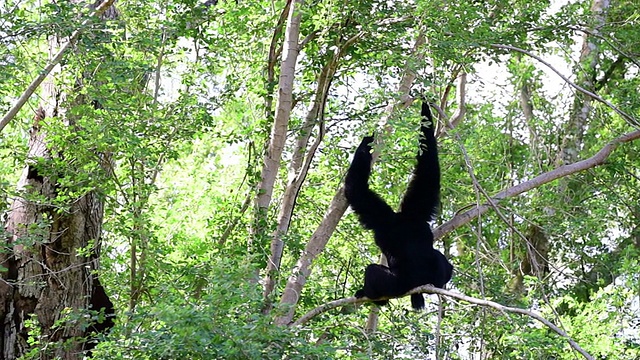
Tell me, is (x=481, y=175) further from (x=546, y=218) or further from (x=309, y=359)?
(x=309, y=359)

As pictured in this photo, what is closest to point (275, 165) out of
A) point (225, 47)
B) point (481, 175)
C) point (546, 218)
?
point (225, 47)

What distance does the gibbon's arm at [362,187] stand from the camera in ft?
26.1

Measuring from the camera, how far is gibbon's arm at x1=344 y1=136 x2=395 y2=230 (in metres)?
7.94

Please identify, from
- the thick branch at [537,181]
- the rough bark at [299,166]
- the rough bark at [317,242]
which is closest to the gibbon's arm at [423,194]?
the thick branch at [537,181]

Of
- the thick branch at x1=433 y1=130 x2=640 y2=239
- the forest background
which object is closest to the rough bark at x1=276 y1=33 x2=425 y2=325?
the forest background

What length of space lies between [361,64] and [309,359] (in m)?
3.24

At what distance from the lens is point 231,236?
349 inches

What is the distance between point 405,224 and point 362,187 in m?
0.68

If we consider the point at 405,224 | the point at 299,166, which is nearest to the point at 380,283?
the point at 405,224

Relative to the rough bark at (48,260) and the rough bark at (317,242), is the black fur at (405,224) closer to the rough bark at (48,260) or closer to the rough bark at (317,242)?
→ the rough bark at (317,242)

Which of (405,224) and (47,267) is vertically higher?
(405,224)

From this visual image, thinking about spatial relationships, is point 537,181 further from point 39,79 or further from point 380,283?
point 39,79

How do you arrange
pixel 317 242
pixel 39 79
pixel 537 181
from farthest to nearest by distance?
1. pixel 317 242
2. pixel 537 181
3. pixel 39 79

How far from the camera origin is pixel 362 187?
8000mm
